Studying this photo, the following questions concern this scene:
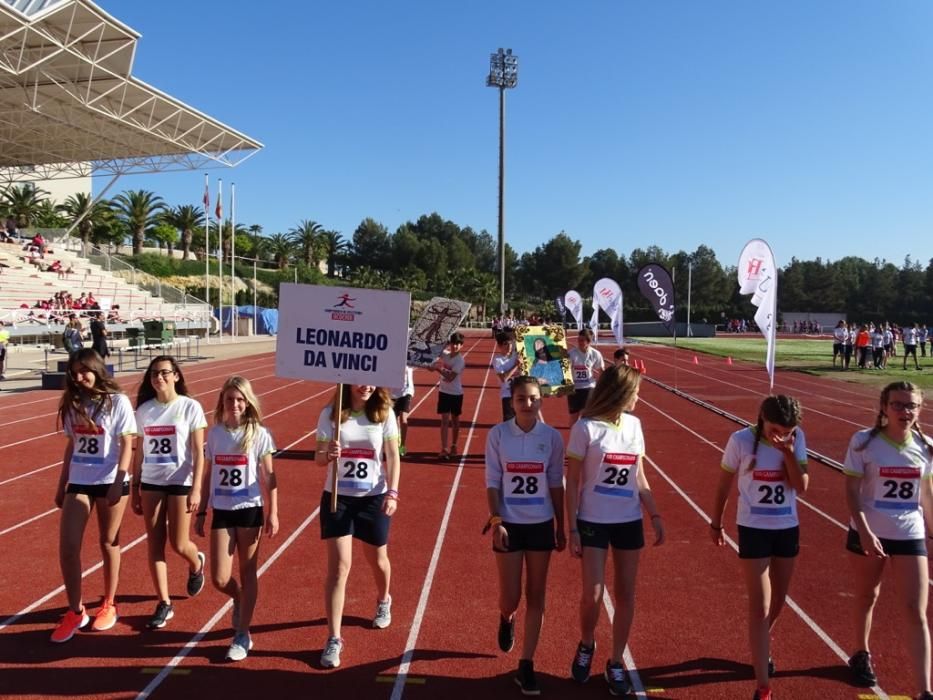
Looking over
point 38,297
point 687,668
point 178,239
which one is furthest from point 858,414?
point 178,239

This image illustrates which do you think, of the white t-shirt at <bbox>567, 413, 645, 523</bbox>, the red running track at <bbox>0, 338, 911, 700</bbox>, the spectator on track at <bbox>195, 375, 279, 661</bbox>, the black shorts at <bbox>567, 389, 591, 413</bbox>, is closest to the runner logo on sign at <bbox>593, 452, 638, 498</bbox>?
the white t-shirt at <bbox>567, 413, 645, 523</bbox>

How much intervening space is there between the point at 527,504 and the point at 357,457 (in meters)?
1.12

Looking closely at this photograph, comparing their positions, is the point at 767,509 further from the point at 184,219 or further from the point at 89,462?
the point at 184,219

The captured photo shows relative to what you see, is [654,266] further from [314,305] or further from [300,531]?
[314,305]

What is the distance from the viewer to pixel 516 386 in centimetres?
391

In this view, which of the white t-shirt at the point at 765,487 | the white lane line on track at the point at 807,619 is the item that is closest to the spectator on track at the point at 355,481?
the white t-shirt at the point at 765,487

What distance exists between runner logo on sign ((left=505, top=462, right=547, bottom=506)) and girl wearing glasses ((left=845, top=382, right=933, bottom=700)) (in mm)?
1667

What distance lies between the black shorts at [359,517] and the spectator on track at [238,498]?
33cm

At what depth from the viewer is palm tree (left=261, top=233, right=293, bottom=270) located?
79.4 metres

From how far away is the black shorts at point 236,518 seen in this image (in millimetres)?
4211

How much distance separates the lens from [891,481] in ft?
12.5

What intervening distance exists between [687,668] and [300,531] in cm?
385

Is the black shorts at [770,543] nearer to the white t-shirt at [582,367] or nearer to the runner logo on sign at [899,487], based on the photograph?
the runner logo on sign at [899,487]

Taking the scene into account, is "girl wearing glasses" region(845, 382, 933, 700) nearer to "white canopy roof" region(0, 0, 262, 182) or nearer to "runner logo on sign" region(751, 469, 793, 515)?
"runner logo on sign" region(751, 469, 793, 515)
